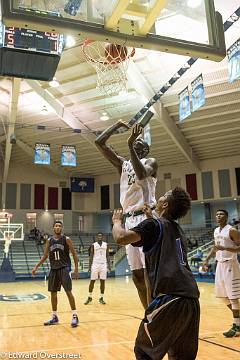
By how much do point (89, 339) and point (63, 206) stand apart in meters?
25.0

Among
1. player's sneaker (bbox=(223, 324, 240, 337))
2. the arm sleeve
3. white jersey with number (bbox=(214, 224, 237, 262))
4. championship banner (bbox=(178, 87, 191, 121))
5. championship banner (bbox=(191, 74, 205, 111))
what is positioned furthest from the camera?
championship banner (bbox=(178, 87, 191, 121))

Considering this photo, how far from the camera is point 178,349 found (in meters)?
2.30

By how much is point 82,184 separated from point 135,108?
42.4 ft

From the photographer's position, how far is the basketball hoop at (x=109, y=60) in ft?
24.0

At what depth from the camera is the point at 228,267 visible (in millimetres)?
5742

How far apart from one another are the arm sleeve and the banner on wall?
90.0ft

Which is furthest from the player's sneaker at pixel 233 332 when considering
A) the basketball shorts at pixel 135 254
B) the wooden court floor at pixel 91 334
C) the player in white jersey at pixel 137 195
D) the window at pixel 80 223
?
the window at pixel 80 223

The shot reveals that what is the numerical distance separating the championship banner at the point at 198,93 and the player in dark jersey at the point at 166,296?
10.0m

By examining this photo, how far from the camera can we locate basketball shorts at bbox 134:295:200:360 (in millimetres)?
2242

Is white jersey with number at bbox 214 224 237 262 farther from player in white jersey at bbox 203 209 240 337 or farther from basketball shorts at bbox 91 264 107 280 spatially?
basketball shorts at bbox 91 264 107 280

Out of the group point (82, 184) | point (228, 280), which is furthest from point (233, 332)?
point (82, 184)

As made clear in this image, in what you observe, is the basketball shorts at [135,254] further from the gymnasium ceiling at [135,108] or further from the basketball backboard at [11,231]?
the basketball backboard at [11,231]

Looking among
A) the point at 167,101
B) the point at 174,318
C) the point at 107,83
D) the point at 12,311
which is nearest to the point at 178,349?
the point at 174,318

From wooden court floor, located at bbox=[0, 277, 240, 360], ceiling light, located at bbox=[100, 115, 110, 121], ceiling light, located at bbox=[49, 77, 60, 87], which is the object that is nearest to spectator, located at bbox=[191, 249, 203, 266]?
ceiling light, located at bbox=[100, 115, 110, 121]
